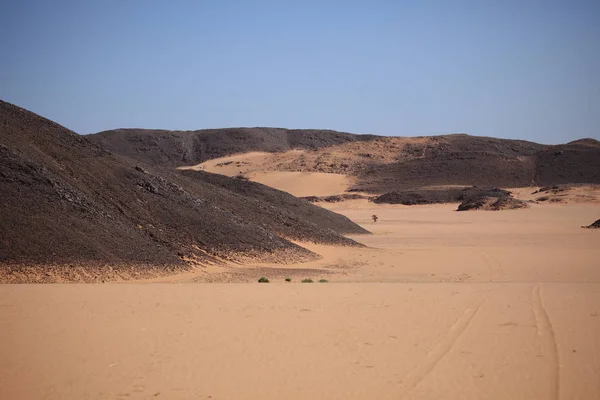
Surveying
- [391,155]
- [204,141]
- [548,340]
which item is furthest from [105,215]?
[204,141]

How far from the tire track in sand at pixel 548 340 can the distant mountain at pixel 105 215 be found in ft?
33.2

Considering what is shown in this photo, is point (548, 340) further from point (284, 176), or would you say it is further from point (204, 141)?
point (204, 141)

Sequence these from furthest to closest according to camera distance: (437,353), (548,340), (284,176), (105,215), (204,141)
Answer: (204,141), (284,176), (105,215), (548,340), (437,353)

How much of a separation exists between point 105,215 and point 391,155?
3266 inches

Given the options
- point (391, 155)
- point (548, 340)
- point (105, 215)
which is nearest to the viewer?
point (548, 340)

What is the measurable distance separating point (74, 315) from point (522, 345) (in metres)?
6.96

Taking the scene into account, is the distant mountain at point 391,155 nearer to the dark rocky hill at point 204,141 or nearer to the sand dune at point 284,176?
the dark rocky hill at point 204,141

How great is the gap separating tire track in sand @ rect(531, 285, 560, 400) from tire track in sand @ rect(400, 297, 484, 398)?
1.07 metres

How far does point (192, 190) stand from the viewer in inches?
976

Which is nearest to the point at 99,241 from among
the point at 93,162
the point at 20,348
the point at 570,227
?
the point at 93,162

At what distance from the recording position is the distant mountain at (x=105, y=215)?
52.5ft

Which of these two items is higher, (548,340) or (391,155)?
(391,155)

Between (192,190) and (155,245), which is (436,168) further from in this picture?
(155,245)

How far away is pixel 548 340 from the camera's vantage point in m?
9.11
